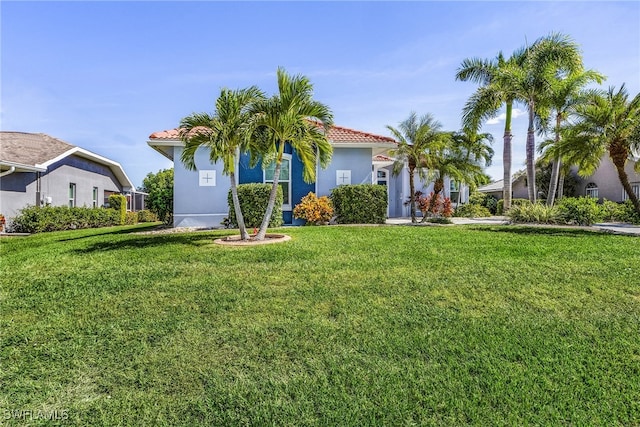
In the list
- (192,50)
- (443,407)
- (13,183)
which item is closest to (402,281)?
(443,407)

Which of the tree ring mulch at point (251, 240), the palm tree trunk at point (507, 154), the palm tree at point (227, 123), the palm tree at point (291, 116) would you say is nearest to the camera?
the palm tree at point (227, 123)

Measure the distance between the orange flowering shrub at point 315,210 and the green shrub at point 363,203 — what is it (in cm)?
65

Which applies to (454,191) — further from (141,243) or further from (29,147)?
(29,147)

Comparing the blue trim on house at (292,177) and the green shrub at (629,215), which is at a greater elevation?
the blue trim on house at (292,177)

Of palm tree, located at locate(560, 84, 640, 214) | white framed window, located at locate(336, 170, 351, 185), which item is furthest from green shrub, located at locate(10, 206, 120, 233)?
palm tree, located at locate(560, 84, 640, 214)

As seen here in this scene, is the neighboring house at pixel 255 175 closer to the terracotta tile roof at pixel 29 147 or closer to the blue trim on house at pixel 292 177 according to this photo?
the blue trim on house at pixel 292 177

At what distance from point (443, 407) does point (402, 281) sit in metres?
2.91

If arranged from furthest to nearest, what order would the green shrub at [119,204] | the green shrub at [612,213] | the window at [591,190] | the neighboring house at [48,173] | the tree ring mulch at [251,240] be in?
the window at [591,190] → the green shrub at [119,204] → the green shrub at [612,213] → the neighboring house at [48,173] → the tree ring mulch at [251,240]

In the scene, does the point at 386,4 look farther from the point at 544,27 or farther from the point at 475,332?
the point at 544,27

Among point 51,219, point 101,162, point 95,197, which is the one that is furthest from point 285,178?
point 101,162

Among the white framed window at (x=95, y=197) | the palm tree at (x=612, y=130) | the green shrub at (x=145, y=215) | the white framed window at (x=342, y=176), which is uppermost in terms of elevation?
the palm tree at (x=612, y=130)

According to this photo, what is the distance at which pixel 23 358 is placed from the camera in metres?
3.84

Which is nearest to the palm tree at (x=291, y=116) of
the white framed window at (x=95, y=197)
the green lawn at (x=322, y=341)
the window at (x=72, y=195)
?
the green lawn at (x=322, y=341)

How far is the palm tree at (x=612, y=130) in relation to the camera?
455 inches
